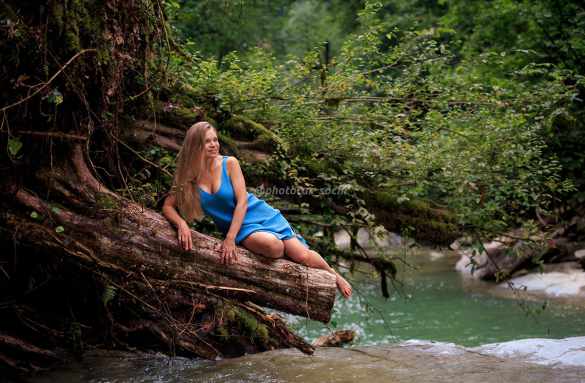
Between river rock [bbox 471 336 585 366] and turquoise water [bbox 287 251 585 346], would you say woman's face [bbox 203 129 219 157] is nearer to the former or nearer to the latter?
river rock [bbox 471 336 585 366]

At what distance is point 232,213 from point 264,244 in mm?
463

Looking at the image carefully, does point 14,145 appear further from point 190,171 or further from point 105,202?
point 190,171

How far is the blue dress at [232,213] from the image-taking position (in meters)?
5.59

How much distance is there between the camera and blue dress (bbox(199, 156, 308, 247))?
5.59 metres

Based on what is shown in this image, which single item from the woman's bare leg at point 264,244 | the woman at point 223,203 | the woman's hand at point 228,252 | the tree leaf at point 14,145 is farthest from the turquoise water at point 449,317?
the tree leaf at point 14,145

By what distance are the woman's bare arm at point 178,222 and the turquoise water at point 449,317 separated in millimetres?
3743

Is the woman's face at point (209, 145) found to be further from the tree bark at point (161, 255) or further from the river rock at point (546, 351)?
the river rock at point (546, 351)

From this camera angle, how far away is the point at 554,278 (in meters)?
13.9

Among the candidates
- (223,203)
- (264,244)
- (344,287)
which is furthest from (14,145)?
(344,287)

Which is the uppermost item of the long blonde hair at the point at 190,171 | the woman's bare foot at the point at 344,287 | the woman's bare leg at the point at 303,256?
the long blonde hair at the point at 190,171

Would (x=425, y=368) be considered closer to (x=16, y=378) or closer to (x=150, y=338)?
(x=150, y=338)

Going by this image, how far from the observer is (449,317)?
12133mm

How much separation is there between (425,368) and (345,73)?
441cm

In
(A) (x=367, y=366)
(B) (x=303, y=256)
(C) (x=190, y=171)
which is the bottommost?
(A) (x=367, y=366)
